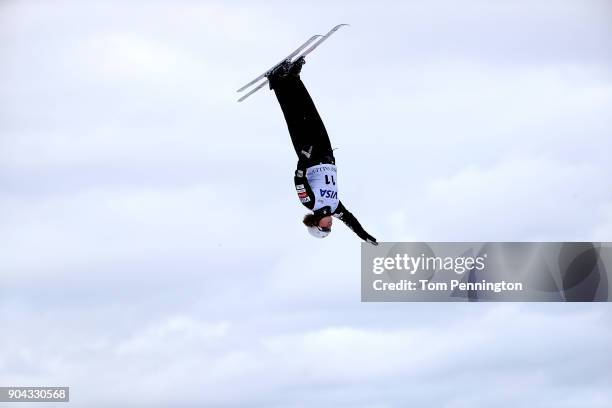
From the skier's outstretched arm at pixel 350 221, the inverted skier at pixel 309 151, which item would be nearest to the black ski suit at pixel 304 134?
the inverted skier at pixel 309 151

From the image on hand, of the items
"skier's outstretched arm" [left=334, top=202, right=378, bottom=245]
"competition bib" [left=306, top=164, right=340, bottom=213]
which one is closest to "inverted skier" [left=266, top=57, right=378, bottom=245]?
"competition bib" [left=306, top=164, right=340, bottom=213]

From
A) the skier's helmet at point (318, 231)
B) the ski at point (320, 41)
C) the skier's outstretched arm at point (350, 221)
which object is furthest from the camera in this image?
the skier's outstretched arm at point (350, 221)

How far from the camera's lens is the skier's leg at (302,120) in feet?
72.5

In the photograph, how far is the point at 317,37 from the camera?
20.6m

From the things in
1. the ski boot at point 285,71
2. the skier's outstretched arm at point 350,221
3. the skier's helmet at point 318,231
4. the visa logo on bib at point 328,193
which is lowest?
the skier's helmet at point 318,231

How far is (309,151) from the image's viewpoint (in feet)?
72.5

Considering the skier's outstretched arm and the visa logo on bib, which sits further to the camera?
the skier's outstretched arm

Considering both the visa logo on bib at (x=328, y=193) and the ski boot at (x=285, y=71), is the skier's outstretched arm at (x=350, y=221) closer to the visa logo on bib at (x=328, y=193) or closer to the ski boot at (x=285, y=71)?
the visa logo on bib at (x=328, y=193)

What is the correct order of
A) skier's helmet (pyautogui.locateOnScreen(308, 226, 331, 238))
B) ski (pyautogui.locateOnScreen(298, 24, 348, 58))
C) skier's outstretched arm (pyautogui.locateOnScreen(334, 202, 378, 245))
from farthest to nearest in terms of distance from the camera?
skier's outstretched arm (pyautogui.locateOnScreen(334, 202, 378, 245)) < skier's helmet (pyautogui.locateOnScreen(308, 226, 331, 238)) < ski (pyautogui.locateOnScreen(298, 24, 348, 58))

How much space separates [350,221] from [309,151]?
5.59 feet

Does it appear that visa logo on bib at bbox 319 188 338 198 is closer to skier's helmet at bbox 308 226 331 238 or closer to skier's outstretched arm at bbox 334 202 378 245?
skier's outstretched arm at bbox 334 202 378 245

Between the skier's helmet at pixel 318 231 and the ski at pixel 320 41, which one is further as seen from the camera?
the skier's helmet at pixel 318 231

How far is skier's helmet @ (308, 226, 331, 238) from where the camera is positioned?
2270cm

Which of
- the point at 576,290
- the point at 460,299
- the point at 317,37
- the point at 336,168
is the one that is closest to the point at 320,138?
the point at 336,168
